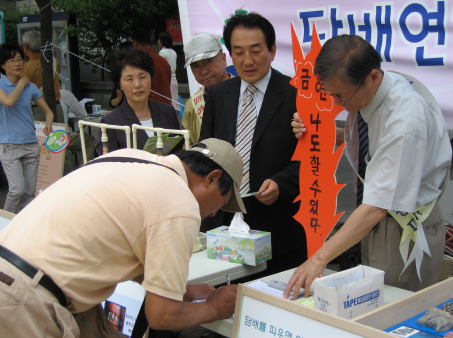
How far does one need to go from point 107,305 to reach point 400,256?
140cm

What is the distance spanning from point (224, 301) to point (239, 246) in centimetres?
42

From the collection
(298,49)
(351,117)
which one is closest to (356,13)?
(298,49)

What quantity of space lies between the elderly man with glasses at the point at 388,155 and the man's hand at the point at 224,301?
200mm

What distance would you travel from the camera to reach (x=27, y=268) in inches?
53.2

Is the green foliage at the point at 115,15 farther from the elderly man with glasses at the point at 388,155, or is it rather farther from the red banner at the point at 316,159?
the elderly man with glasses at the point at 388,155

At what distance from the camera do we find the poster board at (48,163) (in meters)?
5.18

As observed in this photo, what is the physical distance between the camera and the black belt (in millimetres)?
1353

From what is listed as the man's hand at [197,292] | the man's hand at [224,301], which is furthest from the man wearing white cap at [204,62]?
the man's hand at [224,301]

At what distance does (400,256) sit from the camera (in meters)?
1.87

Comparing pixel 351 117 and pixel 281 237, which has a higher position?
pixel 351 117

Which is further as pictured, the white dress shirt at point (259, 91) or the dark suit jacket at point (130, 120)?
the dark suit jacket at point (130, 120)

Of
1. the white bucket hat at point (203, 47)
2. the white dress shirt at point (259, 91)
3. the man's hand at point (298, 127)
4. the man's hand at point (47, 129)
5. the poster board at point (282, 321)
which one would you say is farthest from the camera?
the man's hand at point (47, 129)

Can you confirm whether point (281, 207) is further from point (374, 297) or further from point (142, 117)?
point (142, 117)

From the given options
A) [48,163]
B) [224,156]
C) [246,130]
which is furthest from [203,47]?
[48,163]
